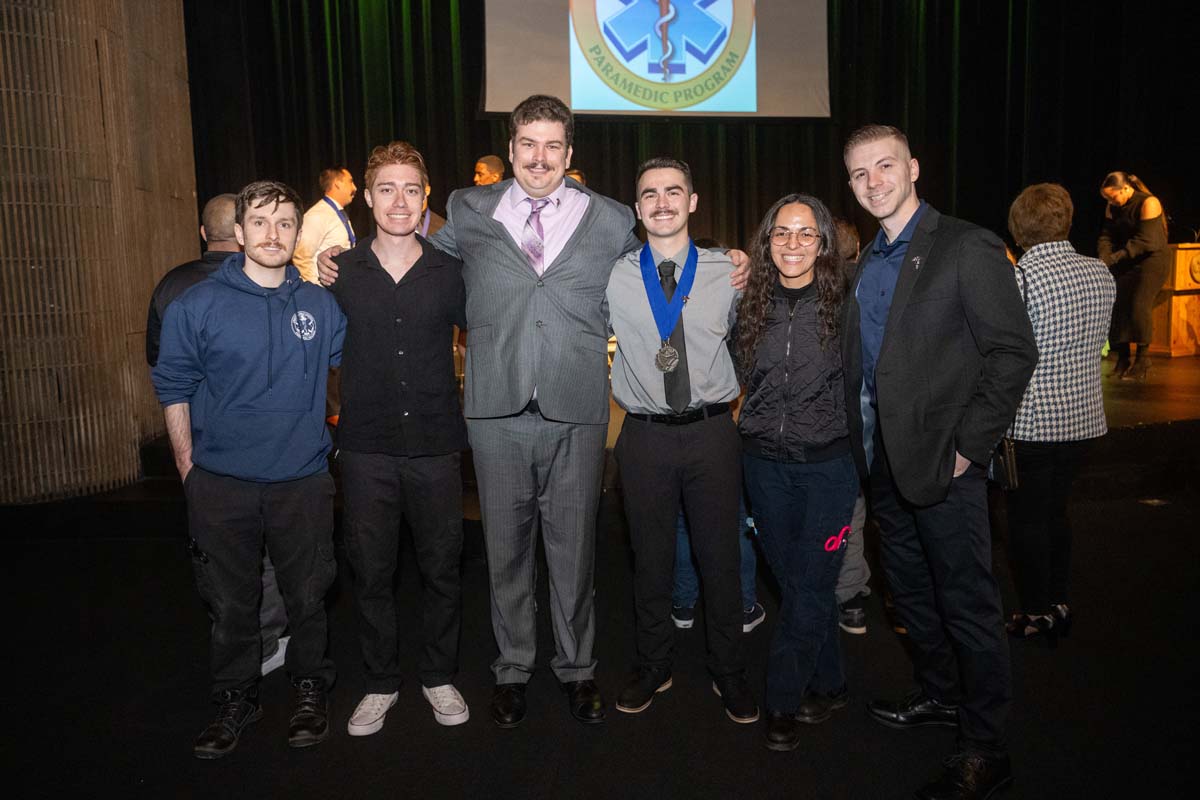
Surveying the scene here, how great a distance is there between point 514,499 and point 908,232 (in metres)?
1.34

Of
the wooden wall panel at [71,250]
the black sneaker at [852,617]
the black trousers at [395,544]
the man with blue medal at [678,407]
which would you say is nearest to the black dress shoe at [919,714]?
the man with blue medal at [678,407]

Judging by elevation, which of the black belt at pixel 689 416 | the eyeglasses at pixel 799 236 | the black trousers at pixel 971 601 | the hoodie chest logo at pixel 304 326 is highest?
the eyeglasses at pixel 799 236

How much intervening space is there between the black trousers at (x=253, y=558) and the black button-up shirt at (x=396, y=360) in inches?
9.0

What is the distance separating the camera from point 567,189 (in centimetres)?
257

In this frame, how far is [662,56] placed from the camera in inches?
300

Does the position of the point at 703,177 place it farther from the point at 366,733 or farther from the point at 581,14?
the point at 366,733

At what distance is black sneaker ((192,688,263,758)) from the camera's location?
2.41 meters

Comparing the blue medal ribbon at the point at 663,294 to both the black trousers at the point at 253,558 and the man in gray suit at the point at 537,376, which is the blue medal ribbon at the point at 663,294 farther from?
the black trousers at the point at 253,558

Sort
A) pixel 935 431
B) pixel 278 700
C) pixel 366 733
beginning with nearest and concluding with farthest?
pixel 935 431, pixel 366 733, pixel 278 700

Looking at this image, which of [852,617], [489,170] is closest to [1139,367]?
[852,617]

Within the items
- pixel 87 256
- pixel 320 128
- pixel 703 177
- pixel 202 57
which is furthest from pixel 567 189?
pixel 703 177

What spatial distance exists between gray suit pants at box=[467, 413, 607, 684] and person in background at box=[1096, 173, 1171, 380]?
573cm

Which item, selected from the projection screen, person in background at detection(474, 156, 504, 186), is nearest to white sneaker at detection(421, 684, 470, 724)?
person in background at detection(474, 156, 504, 186)

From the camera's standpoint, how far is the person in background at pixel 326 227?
5191 mm
